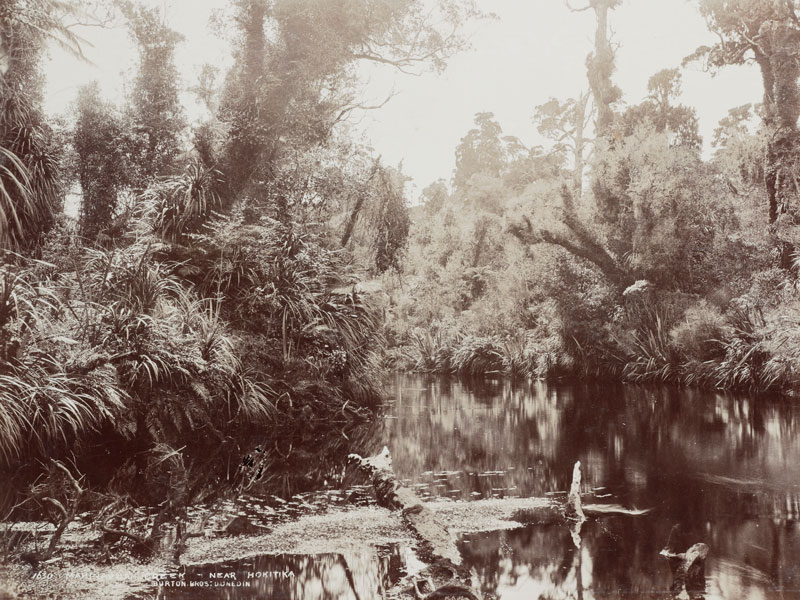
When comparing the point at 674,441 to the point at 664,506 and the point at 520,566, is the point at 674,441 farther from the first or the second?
the point at 520,566

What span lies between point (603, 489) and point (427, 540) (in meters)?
2.95

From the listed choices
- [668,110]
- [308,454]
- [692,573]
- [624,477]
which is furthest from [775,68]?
[692,573]

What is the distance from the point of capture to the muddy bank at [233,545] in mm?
4020

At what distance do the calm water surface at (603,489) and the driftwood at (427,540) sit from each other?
0.22 m

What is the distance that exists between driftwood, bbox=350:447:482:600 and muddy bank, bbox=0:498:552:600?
163mm

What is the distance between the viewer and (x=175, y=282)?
10.4 metres

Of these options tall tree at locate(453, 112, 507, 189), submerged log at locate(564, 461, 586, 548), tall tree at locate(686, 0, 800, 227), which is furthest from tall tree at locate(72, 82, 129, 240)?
tall tree at locate(453, 112, 507, 189)

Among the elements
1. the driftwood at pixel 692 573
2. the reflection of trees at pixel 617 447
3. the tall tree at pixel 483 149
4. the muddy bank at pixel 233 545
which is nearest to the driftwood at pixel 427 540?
the muddy bank at pixel 233 545

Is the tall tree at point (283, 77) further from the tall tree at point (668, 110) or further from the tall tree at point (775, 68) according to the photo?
the tall tree at point (668, 110)

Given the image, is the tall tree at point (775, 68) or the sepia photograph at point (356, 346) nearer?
the sepia photograph at point (356, 346)

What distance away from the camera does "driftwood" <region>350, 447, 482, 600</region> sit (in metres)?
3.64

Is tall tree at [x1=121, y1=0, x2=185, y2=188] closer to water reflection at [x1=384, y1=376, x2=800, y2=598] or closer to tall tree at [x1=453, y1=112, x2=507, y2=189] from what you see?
water reflection at [x1=384, y1=376, x2=800, y2=598]

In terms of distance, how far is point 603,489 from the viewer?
274 inches

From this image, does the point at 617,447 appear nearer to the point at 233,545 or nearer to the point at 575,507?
the point at 575,507
